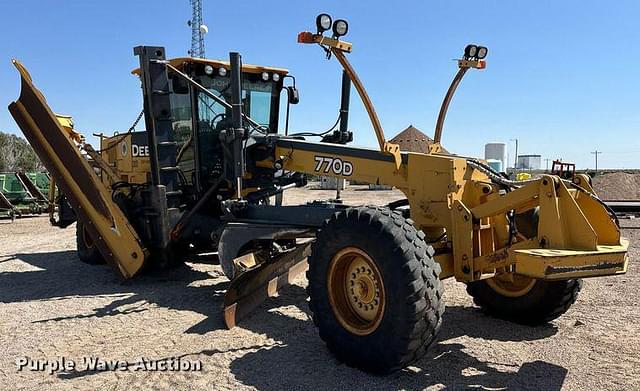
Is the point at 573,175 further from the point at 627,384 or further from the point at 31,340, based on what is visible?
the point at 31,340

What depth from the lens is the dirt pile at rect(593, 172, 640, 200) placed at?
2473cm

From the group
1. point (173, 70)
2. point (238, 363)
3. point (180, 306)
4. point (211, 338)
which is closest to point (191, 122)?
point (173, 70)

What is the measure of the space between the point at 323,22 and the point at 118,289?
455 centimetres

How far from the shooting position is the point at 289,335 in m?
5.21

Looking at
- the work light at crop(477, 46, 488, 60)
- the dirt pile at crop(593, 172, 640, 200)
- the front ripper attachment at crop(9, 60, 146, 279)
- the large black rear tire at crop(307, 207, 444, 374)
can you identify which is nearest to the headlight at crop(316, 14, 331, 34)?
the large black rear tire at crop(307, 207, 444, 374)

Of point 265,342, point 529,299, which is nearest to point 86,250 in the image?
point 265,342

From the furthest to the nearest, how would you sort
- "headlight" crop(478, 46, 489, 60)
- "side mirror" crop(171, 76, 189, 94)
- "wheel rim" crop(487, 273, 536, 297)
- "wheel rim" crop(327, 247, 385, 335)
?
"side mirror" crop(171, 76, 189, 94), "headlight" crop(478, 46, 489, 60), "wheel rim" crop(487, 273, 536, 297), "wheel rim" crop(327, 247, 385, 335)

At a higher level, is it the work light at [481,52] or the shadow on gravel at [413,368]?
the work light at [481,52]

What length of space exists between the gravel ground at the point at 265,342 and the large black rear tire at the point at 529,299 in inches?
4.3

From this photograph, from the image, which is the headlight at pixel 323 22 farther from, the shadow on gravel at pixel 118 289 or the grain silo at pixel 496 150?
the grain silo at pixel 496 150

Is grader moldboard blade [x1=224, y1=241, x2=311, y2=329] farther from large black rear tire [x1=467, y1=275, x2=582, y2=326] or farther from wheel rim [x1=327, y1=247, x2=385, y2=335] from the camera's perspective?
large black rear tire [x1=467, y1=275, x2=582, y2=326]

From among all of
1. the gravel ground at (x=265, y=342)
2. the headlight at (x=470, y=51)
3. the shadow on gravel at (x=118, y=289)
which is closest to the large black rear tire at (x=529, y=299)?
the gravel ground at (x=265, y=342)

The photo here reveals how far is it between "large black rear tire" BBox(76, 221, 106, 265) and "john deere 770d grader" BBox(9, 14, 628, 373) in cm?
3

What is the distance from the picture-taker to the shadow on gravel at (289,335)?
13.5 ft
